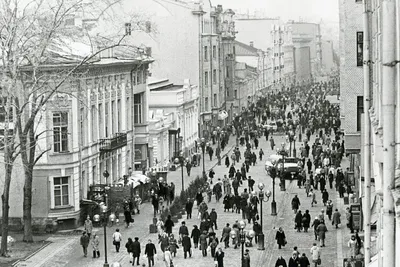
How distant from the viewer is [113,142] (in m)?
46.8

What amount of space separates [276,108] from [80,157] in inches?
2533

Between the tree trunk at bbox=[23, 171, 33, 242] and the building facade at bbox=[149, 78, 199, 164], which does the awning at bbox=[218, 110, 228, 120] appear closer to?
the building facade at bbox=[149, 78, 199, 164]

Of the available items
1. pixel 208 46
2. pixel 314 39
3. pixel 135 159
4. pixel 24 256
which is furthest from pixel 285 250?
pixel 314 39

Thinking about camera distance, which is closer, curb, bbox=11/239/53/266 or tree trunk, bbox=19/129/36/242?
curb, bbox=11/239/53/266

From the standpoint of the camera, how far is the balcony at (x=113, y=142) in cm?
4566

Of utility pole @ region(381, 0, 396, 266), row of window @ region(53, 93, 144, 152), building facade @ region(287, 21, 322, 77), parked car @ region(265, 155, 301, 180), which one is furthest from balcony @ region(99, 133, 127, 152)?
building facade @ region(287, 21, 322, 77)

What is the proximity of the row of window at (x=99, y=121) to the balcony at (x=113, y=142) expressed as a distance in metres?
0.28

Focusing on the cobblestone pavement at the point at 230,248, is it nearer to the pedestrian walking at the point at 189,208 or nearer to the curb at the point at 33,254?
the curb at the point at 33,254

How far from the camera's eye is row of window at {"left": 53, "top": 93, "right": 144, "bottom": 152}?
40.3 m

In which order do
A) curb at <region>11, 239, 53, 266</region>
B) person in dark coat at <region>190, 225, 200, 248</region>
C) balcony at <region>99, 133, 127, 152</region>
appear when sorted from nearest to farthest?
curb at <region>11, 239, 53, 266</region>
person in dark coat at <region>190, 225, 200, 248</region>
balcony at <region>99, 133, 127, 152</region>

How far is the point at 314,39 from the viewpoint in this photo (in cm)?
19712

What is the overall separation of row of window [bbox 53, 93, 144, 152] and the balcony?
0.92ft

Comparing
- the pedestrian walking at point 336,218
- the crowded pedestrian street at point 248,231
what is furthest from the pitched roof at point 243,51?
the pedestrian walking at point 336,218

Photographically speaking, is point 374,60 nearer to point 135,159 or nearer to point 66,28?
point 66,28
